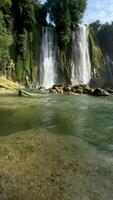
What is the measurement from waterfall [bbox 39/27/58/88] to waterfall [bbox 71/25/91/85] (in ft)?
19.7

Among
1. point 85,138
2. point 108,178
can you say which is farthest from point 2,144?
point 108,178

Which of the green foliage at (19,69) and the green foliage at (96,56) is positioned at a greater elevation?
the green foliage at (96,56)

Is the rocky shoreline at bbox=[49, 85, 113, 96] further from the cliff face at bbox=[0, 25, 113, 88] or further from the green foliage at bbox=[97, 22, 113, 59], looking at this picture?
the green foliage at bbox=[97, 22, 113, 59]

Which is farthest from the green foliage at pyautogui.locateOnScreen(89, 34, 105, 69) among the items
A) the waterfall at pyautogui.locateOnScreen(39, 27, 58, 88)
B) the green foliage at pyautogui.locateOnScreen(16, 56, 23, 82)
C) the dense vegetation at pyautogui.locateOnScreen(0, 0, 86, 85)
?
the green foliage at pyautogui.locateOnScreen(16, 56, 23, 82)

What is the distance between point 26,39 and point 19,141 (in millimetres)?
60512

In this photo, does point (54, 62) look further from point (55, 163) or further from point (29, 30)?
point (55, 163)

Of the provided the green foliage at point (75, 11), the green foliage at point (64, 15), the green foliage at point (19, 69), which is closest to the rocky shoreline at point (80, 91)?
the green foliage at point (19, 69)

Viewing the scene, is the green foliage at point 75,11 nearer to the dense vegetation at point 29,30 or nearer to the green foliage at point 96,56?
the dense vegetation at point 29,30

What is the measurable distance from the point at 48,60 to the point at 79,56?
33.4ft

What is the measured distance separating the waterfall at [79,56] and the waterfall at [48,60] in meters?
6.00

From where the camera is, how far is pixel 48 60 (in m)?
75.2

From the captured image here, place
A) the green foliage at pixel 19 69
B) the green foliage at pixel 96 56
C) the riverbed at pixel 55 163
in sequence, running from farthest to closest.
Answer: the green foliage at pixel 96 56 < the green foliage at pixel 19 69 < the riverbed at pixel 55 163

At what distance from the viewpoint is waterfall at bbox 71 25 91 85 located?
3191 inches

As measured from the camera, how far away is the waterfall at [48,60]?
7394cm
